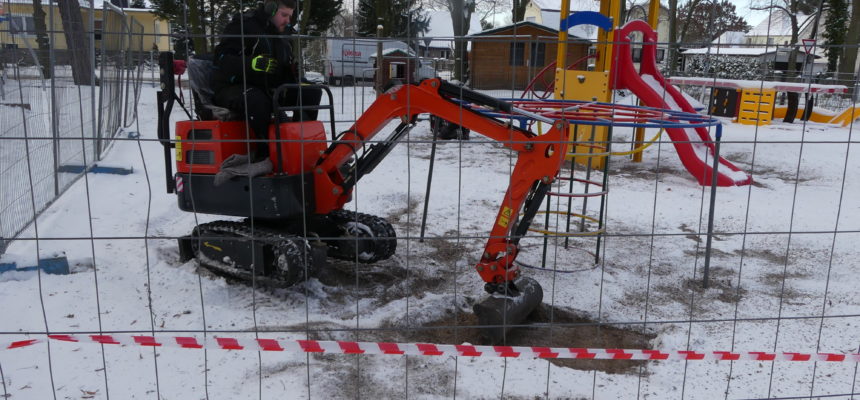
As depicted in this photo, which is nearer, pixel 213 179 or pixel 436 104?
pixel 436 104

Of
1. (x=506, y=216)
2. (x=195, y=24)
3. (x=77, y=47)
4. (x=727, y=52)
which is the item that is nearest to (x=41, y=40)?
(x=77, y=47)

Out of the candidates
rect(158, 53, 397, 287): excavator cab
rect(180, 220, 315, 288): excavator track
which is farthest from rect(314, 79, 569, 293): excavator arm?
rect(180, 220, 315, 288): excavator track

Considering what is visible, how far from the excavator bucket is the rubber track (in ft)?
3.95

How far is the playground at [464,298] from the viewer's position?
326cm

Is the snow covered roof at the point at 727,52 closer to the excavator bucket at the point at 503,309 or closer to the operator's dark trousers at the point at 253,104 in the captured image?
the excavator bucket at the point at 503,309

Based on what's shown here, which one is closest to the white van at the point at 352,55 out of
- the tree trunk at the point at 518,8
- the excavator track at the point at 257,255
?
the tree trunk at the point at 518,8

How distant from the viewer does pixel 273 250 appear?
444cm

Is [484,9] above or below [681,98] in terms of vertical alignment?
above

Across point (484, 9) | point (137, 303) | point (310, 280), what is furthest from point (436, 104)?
point (137, 303)

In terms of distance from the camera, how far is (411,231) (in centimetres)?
650

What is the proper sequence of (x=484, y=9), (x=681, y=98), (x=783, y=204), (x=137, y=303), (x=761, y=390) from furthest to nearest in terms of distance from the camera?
(x=681, y=98)
(x=783, y=204)
(x=137, y=303)
(x=484, y=9)
(x=761, y=390)

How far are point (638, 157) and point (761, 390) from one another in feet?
24.7

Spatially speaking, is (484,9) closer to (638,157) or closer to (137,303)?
(137,303)

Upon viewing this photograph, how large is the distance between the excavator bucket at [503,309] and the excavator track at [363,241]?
121cm
